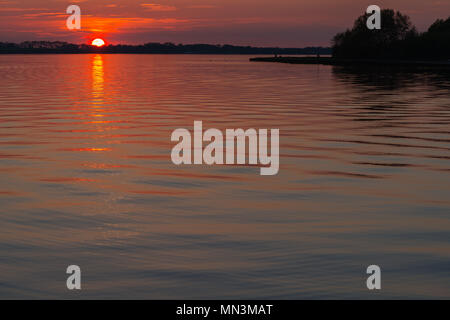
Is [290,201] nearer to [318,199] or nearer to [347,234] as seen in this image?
[318,199]

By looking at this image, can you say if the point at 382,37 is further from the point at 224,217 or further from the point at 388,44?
the point at 224,217

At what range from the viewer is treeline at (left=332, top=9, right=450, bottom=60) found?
551 ft

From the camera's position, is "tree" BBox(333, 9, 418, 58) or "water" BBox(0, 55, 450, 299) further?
"tree" BBox(333, 9, 418, 58)

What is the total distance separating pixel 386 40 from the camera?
179 m

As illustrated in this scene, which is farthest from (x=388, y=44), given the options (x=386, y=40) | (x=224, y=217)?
(x=224, y=217)

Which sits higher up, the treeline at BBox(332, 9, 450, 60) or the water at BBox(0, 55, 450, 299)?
the treeline at BBox(332, 9, 450, 60)

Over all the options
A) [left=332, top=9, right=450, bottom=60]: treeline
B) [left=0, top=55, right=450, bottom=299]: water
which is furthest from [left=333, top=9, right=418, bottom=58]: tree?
[left=0, top=55, right=450, bottom=299]: water

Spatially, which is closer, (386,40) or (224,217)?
(224,217)

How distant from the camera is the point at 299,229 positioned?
527 inches

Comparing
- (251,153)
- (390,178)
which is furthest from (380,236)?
(251,153)

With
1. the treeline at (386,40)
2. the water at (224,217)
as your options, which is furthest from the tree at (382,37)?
the water at (224,217)

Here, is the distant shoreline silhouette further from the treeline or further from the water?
the water

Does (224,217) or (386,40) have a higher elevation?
(386,40)
